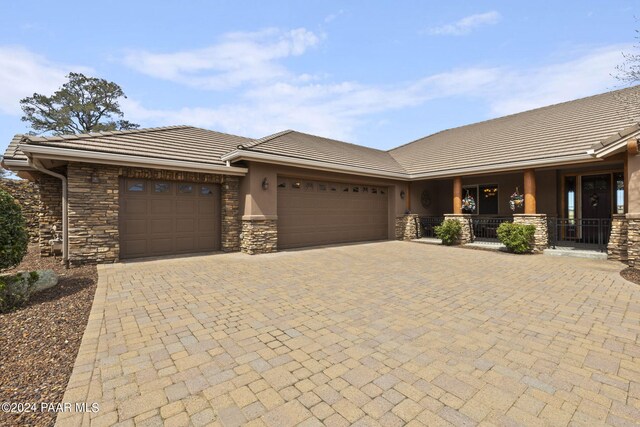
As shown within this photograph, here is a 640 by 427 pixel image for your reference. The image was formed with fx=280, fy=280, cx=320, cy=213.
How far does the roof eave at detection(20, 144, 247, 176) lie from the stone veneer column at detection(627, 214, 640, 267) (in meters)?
11.6

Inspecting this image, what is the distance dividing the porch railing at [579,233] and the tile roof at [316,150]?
6.92 metres

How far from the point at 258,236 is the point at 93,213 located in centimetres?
460

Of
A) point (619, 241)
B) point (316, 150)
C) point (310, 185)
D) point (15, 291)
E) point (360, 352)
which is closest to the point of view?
point (360, 352)

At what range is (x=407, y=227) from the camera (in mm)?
14516

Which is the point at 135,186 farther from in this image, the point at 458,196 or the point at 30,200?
the point at 458,196

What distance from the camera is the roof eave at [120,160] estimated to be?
22.3 ft

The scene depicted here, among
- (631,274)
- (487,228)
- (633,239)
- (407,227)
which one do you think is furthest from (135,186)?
(487,228)

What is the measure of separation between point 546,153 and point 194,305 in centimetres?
1251

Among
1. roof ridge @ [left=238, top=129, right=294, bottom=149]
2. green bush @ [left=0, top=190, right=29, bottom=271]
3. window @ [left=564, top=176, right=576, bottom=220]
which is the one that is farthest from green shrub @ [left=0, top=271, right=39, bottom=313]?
window @ [left=564, top=176, right=576, bottom=220]

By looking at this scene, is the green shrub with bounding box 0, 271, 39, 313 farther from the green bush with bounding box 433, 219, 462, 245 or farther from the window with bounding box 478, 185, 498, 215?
the window with bounding box 478, 185, 498, 215

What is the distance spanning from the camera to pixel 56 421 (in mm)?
2094

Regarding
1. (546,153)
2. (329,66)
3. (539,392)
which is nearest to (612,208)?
(546,153)

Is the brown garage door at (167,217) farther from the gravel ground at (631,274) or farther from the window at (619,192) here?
the window at (619,192)

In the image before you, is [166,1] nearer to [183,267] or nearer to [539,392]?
[183,267]
